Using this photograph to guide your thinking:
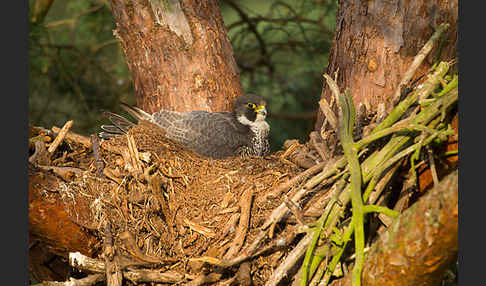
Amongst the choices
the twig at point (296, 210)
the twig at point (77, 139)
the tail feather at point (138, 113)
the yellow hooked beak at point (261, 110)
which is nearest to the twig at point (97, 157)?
the twig at point (77, 139)

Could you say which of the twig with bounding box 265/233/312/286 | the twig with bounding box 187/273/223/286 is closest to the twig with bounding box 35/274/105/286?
the twig with bounding box 187/273/223/286

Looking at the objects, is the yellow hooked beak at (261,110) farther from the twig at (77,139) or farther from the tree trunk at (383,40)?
the twig at (77,139)

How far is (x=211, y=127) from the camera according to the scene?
10.4 feet

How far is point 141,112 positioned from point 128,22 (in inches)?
24.2

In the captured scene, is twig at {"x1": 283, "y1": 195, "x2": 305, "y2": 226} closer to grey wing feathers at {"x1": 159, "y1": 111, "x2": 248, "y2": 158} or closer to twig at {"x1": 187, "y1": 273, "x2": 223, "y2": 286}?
twig at {"x1": 187, "y1": 273, "x2": 223, "y2": 286}

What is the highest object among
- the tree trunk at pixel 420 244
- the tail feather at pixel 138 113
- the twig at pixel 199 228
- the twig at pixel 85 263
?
the tail feather at pixel 138 113

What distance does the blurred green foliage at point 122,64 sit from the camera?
5.20 m

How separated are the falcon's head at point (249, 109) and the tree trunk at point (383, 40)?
88cm

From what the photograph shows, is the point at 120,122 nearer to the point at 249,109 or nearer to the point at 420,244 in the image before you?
the point at 249,109

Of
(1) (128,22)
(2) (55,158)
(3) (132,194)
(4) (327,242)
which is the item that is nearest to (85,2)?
(1) (128,22)

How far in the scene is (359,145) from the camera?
198 cm

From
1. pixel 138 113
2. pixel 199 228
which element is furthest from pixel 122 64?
pixel 199 228

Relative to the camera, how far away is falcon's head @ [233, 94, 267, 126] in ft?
11.2

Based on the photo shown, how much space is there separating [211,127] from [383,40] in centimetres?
125
